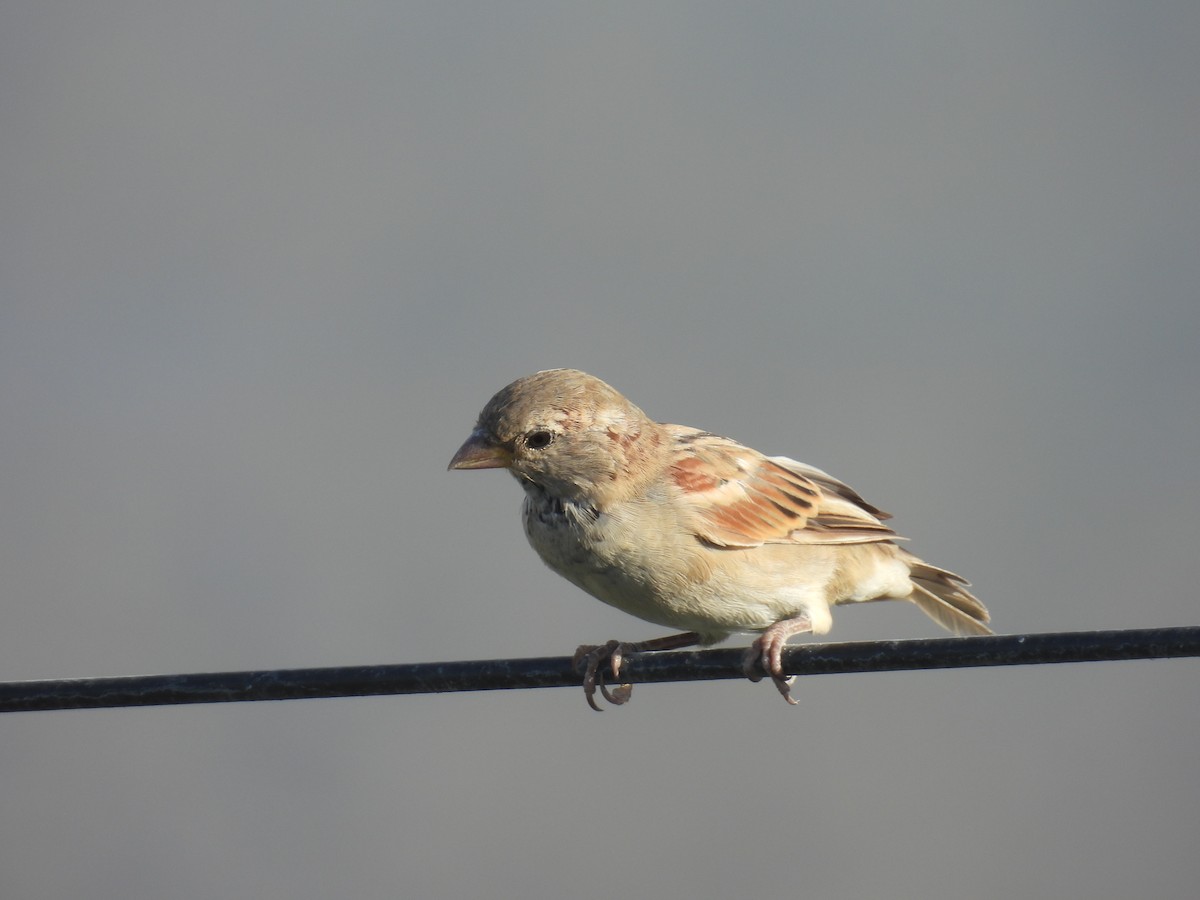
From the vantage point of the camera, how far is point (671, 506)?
5.41 meters

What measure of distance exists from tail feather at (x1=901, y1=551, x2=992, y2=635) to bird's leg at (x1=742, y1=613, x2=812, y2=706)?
1028 millimetres

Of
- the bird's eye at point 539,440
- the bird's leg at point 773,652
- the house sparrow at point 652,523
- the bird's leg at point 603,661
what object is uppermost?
the bird's eye at point 539,440

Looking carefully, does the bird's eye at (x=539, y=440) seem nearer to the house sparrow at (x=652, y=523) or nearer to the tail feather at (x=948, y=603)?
the house sparrow at (x=652, y=523)

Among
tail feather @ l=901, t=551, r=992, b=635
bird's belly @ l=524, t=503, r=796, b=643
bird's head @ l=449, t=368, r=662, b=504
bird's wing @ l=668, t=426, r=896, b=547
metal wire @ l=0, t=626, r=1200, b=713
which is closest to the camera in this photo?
metal wire @ l=0, t=626, r=1200, b=713

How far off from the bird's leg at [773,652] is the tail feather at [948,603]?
1.03m

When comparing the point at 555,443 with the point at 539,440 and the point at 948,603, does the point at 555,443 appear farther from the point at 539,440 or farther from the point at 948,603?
the point at 948,603

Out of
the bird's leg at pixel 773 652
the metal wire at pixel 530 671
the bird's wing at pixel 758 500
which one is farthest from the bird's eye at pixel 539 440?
the metal wire at pixel 530 671

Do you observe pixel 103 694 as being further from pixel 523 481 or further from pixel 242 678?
pixel 523 481

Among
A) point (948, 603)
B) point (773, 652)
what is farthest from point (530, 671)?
point (948, 603)

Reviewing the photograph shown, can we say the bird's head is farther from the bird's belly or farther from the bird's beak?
the bird's belly

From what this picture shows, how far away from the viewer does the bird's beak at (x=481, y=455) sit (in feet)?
17.3

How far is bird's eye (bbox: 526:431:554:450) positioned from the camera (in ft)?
17.5

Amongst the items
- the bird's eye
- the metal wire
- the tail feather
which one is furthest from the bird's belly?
the tail feather

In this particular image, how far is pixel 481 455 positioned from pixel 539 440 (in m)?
0.24
